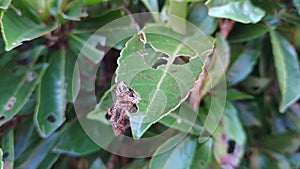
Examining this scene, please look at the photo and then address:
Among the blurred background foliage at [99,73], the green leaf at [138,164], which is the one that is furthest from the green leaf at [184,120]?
the green leaf at [138,164]

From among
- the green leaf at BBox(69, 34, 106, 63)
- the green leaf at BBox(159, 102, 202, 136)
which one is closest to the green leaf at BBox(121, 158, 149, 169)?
the green leaf at BBox(159, 102, 202, 136)

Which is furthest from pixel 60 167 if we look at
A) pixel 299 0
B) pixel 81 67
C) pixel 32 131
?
pixel 299 0

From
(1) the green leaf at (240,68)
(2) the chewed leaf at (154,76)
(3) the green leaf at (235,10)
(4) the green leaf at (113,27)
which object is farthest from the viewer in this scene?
(1) the green leaf at (240,68)

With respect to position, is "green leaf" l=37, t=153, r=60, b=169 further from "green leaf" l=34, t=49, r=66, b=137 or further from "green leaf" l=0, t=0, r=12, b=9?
"green leaf" l=0, t=0, r=12, b=9

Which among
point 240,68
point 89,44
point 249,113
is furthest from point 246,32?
point 89,44

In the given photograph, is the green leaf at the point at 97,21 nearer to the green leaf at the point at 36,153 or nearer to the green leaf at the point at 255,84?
the green leaf at the point at 36,153

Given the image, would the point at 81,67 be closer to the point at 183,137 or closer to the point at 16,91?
the point at 16,91

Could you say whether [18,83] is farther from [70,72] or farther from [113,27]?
[113,27]
